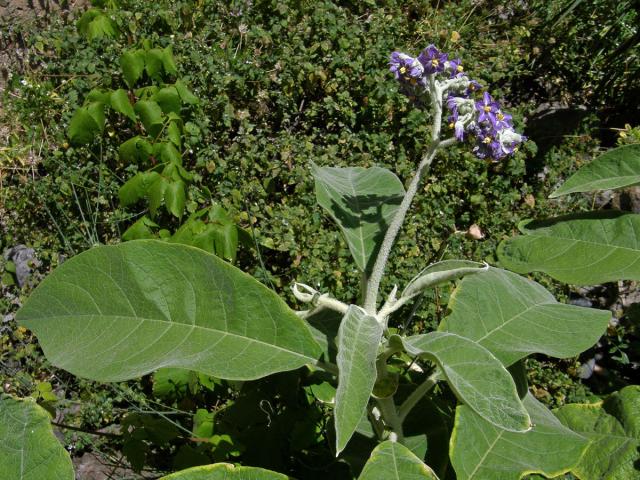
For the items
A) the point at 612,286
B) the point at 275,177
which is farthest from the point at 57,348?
the point at 612,286

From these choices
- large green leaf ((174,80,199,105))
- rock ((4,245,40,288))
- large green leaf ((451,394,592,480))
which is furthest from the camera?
rock ((4,245,40,288))

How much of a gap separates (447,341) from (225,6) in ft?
10.5

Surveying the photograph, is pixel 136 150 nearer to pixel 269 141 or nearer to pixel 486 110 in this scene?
pixel 269 141

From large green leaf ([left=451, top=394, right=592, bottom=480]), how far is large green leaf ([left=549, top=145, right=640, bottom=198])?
443 millimetres

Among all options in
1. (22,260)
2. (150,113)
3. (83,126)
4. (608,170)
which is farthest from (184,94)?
(608,170)

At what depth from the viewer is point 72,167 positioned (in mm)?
3039

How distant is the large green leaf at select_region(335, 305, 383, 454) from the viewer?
782 mm

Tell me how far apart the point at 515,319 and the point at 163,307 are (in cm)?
65

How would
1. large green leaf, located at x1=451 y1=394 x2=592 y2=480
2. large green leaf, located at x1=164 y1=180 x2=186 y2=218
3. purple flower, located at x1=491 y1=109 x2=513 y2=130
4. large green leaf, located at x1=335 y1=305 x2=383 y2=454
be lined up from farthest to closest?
large green leaf, located at x1=164 y1=180 x2=186 y2=218
purple flower, located at x1=491 y1=109 x2=513 y2=130
large green leaf, located at x1=451 y1=394 x2=592 y2=480
large green leaf, located at x1=335 y1=305 x2=383 y2=454

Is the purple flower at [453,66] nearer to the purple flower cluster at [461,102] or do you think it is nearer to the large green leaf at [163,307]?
the purple flower cluster at [461,102]

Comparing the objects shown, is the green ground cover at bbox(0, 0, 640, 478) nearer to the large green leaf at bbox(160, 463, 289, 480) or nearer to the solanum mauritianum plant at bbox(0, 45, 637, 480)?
the solanum mauritianum plant at bbox(0, 45, 637, 480)

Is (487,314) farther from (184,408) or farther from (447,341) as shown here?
(184,408)

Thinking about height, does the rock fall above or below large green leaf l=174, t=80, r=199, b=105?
below

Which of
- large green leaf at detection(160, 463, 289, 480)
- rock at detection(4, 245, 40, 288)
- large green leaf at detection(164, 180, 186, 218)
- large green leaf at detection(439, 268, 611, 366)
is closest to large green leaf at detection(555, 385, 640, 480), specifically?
large green leaf at detection(439, 268, 611, 366)
